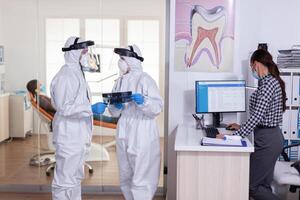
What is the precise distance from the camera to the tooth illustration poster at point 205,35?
153 inches

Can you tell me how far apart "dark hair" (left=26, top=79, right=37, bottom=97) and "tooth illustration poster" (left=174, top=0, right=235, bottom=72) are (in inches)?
59.4

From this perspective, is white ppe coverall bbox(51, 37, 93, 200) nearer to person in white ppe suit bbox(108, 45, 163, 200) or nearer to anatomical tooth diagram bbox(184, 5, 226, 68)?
person in white ppe suit bbox(108, 45, 163, 200)

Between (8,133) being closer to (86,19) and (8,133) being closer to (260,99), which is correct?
(86,19)

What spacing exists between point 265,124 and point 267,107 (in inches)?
5.2

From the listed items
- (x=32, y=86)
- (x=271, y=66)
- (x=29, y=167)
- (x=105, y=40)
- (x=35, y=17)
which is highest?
(x=35, y=17)

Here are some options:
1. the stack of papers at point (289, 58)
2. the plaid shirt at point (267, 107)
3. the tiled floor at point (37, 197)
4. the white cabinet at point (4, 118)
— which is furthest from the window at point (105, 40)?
the plaid shirt at point (267, 107)

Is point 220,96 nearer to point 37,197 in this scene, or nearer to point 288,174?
point 288,174

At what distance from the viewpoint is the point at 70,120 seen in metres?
3.25

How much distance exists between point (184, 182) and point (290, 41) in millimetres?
1810

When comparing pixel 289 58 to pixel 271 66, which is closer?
pixel 271 66

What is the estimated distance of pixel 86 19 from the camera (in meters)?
4.21

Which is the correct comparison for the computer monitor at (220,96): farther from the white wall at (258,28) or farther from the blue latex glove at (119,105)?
the blue latex glove at (119,105)

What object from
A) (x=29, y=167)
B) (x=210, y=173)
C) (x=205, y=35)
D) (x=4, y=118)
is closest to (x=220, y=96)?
(x=205, y=35)

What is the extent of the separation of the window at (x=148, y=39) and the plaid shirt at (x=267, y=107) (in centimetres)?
134
